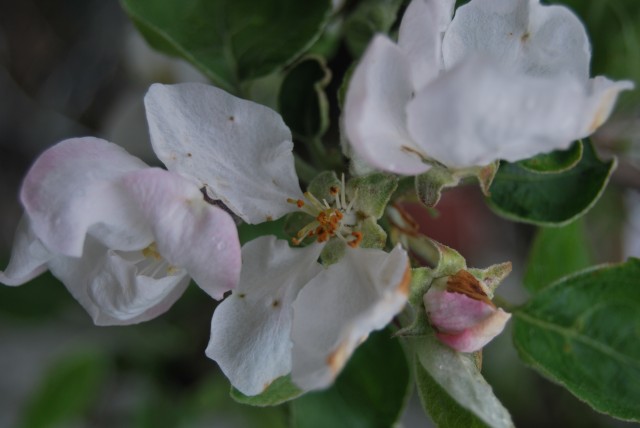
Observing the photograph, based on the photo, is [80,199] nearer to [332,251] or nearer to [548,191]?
[332,251]

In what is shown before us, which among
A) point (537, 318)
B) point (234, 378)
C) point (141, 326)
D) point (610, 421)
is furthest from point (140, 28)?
point (610, 421)

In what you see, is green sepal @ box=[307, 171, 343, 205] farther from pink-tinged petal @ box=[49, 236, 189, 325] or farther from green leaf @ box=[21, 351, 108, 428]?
green leaf @ box=[21, 351, 108, 428]

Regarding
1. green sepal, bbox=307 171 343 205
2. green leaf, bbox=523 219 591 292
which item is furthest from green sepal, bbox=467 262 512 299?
green leaf, bbox=523 219 591 292

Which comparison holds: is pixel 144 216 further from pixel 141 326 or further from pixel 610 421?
pixel 610 421

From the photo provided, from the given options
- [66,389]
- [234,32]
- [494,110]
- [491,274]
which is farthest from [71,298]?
[494,110]

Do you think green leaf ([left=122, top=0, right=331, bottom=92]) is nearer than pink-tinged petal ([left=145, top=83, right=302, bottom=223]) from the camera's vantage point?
No

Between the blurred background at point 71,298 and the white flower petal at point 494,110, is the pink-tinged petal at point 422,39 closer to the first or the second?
the white flower petal at point 494,110

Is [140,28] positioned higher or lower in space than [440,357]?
higher

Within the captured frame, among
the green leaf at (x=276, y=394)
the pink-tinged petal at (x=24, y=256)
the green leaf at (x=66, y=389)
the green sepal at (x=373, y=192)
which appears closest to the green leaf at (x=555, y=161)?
the green sepal at (x=373, y=192)
